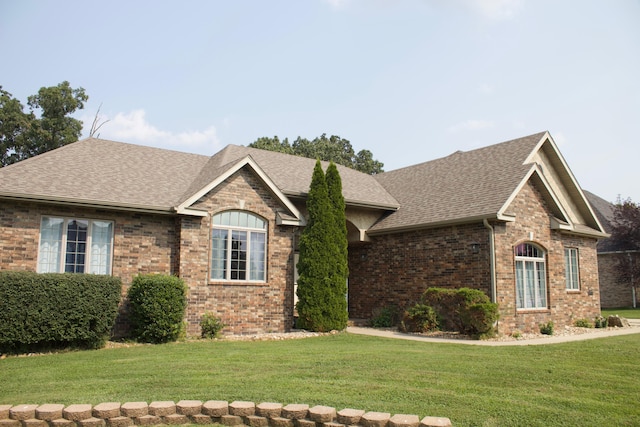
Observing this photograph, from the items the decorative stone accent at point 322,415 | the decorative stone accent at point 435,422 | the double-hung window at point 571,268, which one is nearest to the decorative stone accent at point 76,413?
the decorative stone accent at point 322,415

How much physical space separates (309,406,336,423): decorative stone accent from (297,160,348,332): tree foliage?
9.37m

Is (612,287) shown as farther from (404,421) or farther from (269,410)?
(269,410)

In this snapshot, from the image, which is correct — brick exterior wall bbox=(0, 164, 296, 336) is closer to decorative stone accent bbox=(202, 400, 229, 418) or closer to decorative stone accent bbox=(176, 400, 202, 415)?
decorative stone accent bbox=(176, 400, 202, 415)

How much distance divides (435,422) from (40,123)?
34.5 m

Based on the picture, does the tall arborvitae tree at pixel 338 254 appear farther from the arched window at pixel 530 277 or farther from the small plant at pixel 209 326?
the arched window at pixel 530 277

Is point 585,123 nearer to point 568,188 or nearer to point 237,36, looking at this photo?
point 568,188

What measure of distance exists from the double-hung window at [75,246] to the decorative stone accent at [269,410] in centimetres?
896

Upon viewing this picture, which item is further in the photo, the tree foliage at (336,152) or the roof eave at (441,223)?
the tree foliage at (336,152)

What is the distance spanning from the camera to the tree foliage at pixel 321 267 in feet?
49.7

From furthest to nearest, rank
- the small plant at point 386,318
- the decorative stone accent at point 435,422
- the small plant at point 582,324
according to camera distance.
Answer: the small plant at point 582,324 < the small plant at point 386,318 < the decorative stone accent at point 435,422

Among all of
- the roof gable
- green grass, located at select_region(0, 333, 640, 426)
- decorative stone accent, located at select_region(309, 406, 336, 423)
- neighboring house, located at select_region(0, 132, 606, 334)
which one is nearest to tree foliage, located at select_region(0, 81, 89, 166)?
neighboring house, located at select_region(0, 132, 606, 334)

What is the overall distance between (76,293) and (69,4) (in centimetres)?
875

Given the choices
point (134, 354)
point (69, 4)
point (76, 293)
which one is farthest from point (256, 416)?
point (69, 4)

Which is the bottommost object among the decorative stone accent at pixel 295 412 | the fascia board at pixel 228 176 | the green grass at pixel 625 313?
the green grass at pixel 625 313
